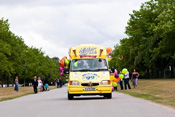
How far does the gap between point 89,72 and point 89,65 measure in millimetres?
774

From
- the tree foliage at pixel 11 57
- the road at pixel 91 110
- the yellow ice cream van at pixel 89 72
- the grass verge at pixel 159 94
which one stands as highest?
the tree foliage at pixel 11 57

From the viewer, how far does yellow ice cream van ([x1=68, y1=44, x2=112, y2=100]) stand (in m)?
19.3

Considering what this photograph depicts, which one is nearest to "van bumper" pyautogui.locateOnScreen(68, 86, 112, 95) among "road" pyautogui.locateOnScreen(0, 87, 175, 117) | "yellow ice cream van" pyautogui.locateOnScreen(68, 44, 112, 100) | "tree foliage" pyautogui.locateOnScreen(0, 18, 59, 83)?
"yellow ice cream van" pyautogui.locateOnScreen(68, 44, 112, 100)

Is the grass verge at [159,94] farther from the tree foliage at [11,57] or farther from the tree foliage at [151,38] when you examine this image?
the tree foliage at [11,57]

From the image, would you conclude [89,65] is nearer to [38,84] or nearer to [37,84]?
[37,84]

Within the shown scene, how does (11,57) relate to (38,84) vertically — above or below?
above

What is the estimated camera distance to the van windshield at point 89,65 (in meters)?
20.1

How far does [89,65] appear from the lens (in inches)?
797

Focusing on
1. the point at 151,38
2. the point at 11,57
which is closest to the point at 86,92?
the point at 151,38

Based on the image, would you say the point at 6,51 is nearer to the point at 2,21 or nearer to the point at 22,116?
the point at 2,21

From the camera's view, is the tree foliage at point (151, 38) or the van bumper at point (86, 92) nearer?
the van bumper at point (86, 92)

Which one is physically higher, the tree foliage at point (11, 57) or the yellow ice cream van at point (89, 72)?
the tree foliage at point (11, 57)

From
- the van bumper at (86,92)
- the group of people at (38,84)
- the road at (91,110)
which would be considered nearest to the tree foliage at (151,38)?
the group of people at (38,84)

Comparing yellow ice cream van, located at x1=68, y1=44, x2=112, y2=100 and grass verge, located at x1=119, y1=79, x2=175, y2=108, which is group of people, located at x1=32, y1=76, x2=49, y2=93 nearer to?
grass verge, located at x1=119, y1=79, x2=175, y2=108
